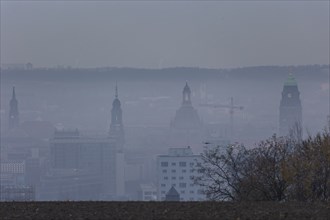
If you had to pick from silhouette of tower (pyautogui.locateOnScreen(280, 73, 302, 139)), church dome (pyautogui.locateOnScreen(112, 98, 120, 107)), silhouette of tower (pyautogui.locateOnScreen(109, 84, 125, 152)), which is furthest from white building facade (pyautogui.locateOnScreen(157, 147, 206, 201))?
church dome (pyautogui.locateOnScreen(112, 98, 120, 107))

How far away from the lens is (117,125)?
116 meters

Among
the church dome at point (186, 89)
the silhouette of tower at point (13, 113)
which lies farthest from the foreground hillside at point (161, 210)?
the church dome at point (186, 89)

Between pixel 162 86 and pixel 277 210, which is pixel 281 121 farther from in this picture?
pixel 277 210

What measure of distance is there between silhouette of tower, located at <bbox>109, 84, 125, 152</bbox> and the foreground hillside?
291 feet

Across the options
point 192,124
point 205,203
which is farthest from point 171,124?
point 205,203

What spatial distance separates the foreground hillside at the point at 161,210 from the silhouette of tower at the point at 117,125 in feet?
291

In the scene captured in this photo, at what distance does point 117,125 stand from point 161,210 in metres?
95.6

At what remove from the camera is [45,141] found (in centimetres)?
11194

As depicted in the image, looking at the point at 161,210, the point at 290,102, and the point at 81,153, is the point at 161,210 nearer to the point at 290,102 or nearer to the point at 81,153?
the point at 290,102

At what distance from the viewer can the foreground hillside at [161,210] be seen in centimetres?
1942

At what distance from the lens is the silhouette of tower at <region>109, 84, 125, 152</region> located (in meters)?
112

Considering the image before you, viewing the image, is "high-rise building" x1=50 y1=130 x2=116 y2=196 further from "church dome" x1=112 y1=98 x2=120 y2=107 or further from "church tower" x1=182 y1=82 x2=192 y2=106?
"church tower" x1=182 y1=82 x2=192 y2=106

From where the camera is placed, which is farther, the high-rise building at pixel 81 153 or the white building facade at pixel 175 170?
the high-rise building at pixel 81 153

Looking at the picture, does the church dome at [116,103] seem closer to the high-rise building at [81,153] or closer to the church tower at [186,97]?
the high-rise building at [81,153]
